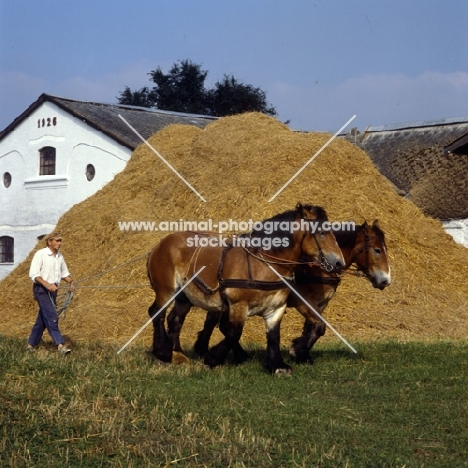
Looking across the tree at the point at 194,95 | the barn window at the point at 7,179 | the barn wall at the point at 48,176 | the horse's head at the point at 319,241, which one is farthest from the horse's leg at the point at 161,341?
the tree at the point at 194,95

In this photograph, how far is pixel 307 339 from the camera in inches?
428

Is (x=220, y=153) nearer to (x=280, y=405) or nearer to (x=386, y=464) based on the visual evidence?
(x=280, y=405)

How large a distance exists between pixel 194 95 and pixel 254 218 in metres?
37.3

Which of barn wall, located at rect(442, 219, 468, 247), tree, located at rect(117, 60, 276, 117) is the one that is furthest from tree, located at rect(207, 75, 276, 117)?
barn wall, located at rect(442, 219, 468, 247)

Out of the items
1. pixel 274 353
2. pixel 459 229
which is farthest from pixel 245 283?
pixel 459 229

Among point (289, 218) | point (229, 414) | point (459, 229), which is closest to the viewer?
point (229, 414)

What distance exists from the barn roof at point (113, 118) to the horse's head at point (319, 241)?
2038cm

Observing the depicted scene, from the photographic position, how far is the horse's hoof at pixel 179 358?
1120cm

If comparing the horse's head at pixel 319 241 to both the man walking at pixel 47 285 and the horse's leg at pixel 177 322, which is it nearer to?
the horse's leg at pixel 177 322

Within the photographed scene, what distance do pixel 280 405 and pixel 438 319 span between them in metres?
7.90

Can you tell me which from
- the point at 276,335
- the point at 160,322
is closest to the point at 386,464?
the point at 276,335

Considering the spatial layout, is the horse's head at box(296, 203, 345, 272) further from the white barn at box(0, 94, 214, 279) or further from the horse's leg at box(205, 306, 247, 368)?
the white barn at box(0, 94, 214, 279)

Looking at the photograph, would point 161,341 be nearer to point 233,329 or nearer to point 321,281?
point 233,329

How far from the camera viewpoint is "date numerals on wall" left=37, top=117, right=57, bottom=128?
108 feet
